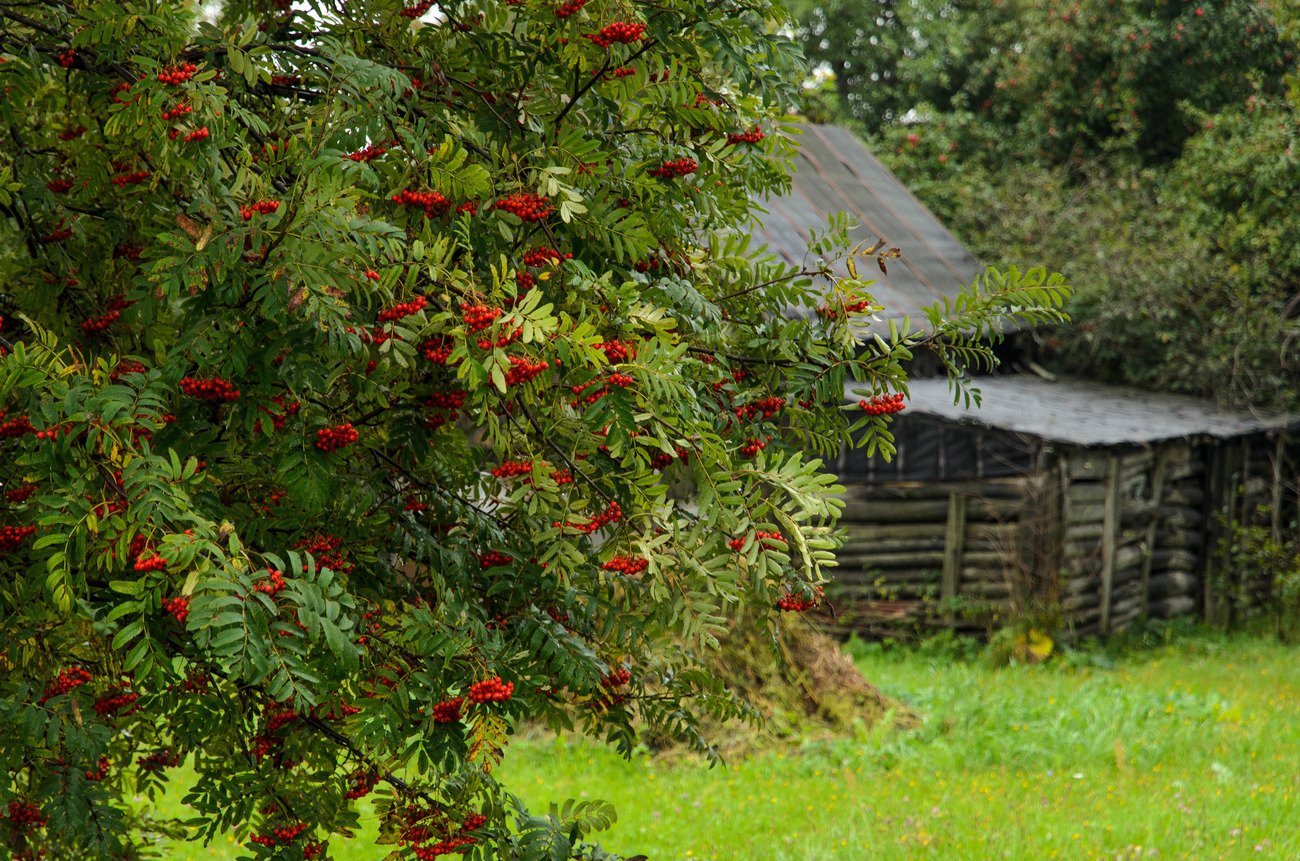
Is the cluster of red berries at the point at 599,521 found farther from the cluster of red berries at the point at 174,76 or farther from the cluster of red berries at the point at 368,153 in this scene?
the cluster of red berries at the point at 174,76

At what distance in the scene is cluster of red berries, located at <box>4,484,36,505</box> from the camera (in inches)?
117

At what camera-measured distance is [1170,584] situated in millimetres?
13547

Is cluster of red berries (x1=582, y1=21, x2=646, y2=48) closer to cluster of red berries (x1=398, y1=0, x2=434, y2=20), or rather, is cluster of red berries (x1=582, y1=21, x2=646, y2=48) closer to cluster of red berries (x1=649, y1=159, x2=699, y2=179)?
cluster of red berries (x1=649, y1=159, x2=699, y2=179)

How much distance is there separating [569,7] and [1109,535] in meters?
10.7

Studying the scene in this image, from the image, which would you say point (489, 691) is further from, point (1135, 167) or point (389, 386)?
point (1135, 167)

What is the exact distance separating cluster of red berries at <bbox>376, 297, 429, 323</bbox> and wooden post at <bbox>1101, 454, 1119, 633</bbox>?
1090 centimetres

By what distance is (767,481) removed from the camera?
319cm

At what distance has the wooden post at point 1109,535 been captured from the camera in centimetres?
1258

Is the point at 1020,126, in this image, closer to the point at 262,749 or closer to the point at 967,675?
the point at 967,675

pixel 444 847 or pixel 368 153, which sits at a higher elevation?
pixel 368 153

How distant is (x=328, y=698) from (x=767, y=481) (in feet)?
3.71

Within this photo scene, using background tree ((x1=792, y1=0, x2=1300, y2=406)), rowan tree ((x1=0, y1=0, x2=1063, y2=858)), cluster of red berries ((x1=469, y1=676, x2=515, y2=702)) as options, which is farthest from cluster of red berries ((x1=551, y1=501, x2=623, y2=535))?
background tree ((x1=792, y1=0, x2=1300, y2=406))

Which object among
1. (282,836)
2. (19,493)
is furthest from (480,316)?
(282,836)

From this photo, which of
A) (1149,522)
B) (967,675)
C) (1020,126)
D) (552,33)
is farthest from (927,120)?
(552,33)
